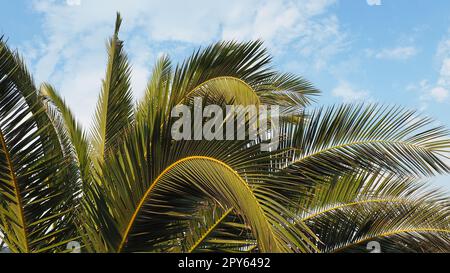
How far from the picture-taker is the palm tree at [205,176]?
126 inches

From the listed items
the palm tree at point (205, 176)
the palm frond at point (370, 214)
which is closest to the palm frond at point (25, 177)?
the palm tree at point (205, 176)

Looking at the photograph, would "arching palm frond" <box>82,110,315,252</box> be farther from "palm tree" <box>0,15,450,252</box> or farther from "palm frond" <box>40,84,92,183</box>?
"palm frond" <box>40,84,92,183</box>

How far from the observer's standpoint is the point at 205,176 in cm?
314

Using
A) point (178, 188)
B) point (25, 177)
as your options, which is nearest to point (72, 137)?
point (25, 177)

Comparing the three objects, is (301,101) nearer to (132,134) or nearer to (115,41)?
(115,41)

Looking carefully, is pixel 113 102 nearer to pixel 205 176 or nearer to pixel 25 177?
pixel 25 177

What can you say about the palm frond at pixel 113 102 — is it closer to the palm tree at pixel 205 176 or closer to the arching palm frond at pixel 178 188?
the palm tree at pixel 205 176

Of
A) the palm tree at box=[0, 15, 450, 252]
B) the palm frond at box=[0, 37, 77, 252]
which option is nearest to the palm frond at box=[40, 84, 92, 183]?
the palm tree at box=[0, 15, 450, 252]

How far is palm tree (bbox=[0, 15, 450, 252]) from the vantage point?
10.5 feet

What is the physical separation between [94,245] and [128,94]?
3287 millimetres
